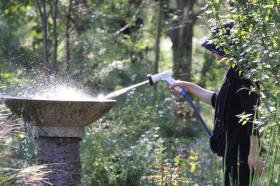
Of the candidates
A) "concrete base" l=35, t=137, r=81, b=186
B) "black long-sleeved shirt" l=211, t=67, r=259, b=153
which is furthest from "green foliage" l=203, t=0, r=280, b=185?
"concrete base" l=35, t=137, r=81, b=186

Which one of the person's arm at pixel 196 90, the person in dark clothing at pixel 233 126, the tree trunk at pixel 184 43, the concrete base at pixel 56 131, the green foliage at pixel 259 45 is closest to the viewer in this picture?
the green foliage at pixel 259 45

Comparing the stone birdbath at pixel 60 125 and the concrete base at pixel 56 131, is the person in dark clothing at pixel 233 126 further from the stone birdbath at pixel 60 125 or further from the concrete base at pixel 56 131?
the concrete base at pixel 56 131

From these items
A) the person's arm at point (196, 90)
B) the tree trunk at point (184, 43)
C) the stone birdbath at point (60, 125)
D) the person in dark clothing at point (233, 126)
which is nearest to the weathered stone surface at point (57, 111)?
the stone birdbath at point (60, 125)

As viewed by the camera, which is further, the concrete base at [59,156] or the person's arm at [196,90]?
the concrete base at [59,156]

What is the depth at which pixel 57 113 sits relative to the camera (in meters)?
5.08

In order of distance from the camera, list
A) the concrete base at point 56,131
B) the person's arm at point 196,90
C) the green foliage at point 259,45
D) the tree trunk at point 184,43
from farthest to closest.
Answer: the tree trunk at point 184,43, the concrete base at point 56,131, the person's arm at point 196,90, the green foliage at point 259,45

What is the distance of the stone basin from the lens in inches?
197

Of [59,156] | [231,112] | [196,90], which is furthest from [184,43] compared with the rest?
[231,112]

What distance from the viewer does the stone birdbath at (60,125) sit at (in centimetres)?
502

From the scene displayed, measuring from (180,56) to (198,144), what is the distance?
300cm

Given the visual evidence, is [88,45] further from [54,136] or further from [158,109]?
[54,136]

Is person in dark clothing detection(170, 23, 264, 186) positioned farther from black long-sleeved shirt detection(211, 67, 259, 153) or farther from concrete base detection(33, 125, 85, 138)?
concrete base detection(33, 125, 85, 138)

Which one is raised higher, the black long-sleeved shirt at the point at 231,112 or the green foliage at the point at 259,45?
the green foliage at the point at 259,45

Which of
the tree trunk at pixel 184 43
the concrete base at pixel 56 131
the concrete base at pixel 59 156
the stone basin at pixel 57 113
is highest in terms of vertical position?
the tree trunk at pixel 184 43
